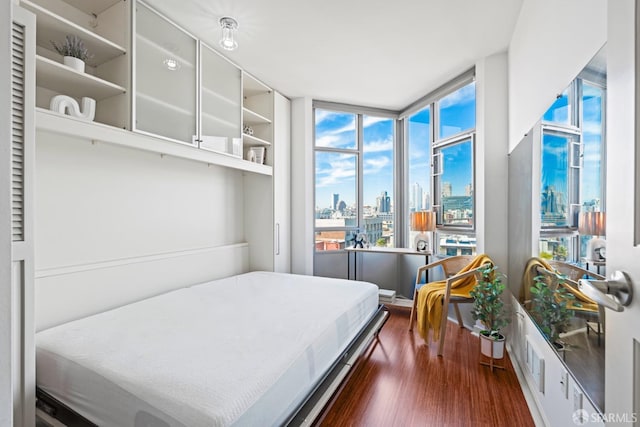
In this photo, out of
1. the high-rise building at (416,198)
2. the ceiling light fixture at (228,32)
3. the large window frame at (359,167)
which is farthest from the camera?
the large window frame at (359,167)

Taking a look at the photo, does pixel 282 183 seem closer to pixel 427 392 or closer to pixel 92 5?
pixel 92 5

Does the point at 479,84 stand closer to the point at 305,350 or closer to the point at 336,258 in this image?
the point at 336,258

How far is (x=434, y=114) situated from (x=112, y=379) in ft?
13.2

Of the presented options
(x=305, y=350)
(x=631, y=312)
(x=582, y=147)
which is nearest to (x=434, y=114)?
(x=582, y=147)

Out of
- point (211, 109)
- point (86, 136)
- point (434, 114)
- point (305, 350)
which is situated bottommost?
point (305, 350)

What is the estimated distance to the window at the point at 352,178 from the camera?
4305mm

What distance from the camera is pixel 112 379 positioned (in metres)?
1.24

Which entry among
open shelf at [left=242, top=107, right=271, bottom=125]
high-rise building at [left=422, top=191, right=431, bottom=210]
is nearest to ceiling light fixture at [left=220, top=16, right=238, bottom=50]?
open shelf at [left=242, top=107, right=271, bottom=125]

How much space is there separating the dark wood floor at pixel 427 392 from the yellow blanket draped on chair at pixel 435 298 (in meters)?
0.19

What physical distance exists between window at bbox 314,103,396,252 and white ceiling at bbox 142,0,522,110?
33.5 inches

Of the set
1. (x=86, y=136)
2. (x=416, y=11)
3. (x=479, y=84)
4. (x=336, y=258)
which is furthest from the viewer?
(x=336, y=258)

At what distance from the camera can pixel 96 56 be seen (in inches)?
81.9

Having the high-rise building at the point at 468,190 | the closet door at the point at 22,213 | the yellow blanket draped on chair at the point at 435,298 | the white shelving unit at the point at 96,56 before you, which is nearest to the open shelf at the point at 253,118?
the white shelving unit at the point at 96,56

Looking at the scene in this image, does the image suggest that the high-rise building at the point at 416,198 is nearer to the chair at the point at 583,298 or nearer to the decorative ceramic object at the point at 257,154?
the decorative ceramic object at the point at 257,154
